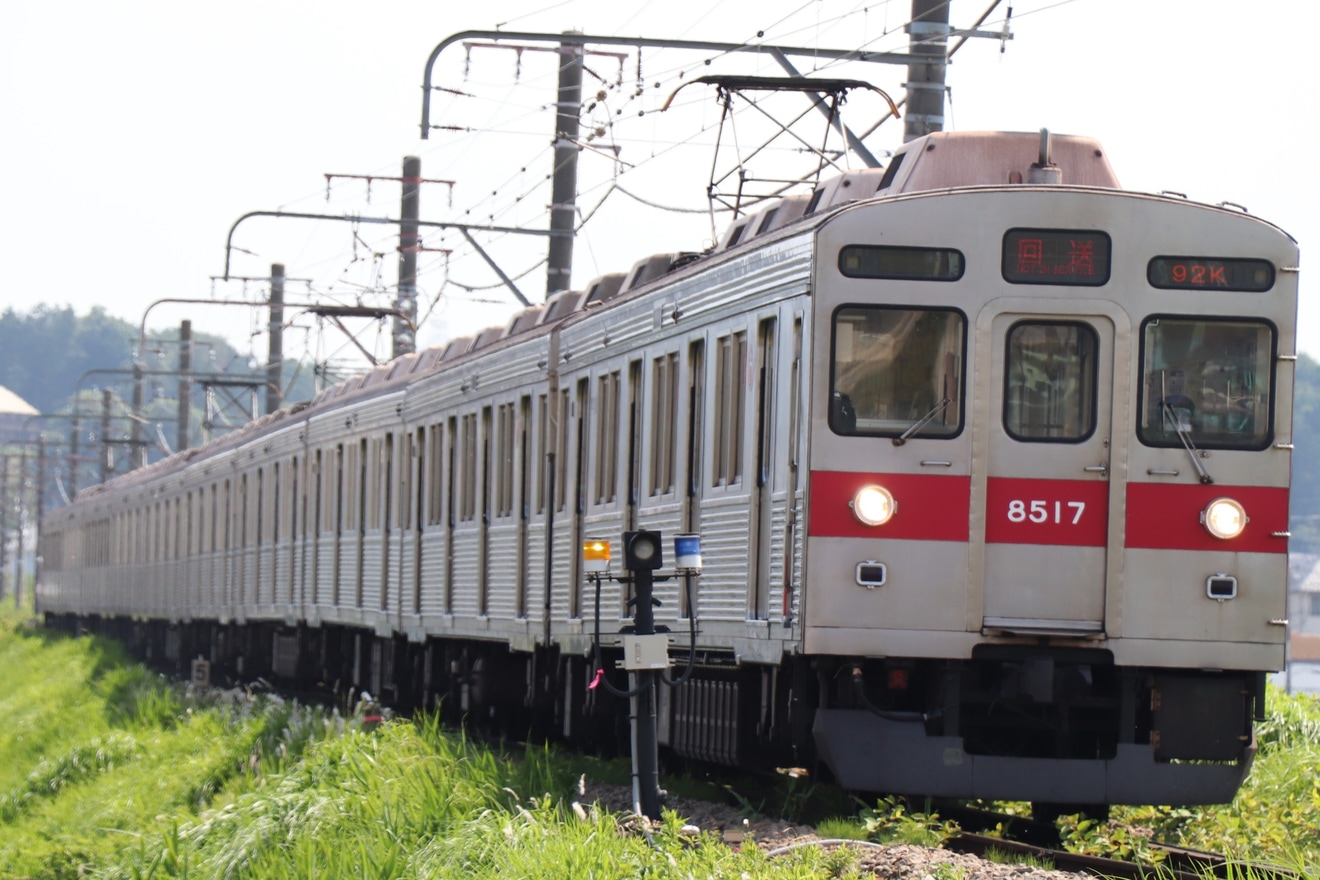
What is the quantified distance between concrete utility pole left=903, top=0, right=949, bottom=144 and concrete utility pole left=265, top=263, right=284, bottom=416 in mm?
21729

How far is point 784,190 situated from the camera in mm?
13391

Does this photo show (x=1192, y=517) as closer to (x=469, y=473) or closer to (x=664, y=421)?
(x=664, y=421)

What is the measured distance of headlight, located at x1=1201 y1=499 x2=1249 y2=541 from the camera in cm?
951

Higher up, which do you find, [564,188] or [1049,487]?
[564,188]

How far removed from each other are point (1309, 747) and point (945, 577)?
418 cm

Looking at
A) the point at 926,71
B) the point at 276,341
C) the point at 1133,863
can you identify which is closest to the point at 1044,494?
the point at 1133,863

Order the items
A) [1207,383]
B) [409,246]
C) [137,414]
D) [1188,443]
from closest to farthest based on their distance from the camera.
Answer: [1188,443]
[1207,383]
[409,246]
[137,414]

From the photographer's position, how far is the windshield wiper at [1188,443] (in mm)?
9516

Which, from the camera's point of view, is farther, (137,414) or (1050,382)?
(137,414)

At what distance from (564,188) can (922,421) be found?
33.3ft

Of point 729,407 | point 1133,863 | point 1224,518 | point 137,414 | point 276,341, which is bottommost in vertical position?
point 1133,863

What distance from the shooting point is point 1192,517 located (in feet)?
31.3

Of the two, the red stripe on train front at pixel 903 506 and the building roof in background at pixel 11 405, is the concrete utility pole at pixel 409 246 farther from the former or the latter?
the building roof in background at pixel 11 405

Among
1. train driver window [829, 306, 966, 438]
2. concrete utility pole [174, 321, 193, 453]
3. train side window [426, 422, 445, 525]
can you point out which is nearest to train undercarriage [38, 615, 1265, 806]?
train driver window [829, 306, 966, 438]
